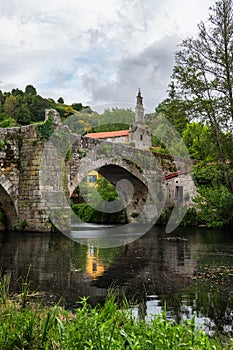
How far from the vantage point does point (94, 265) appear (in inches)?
346

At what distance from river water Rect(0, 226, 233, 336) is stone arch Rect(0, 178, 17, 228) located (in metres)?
1.64

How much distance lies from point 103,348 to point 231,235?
43.1 ft

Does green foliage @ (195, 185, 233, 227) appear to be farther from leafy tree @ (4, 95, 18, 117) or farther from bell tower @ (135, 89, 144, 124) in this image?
leafy tree @ (4, 95, 18, 117)

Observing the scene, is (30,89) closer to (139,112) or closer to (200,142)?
(139,112)

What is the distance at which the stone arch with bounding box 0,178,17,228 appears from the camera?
14.7 m

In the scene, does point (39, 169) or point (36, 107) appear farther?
point (36, 107)

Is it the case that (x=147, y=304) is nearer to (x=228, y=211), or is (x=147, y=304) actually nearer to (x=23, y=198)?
(x=23, y=198)

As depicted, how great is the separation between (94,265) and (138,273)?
1.30m

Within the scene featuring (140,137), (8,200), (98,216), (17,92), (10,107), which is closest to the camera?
(8,200)

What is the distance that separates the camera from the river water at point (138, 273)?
535 cm

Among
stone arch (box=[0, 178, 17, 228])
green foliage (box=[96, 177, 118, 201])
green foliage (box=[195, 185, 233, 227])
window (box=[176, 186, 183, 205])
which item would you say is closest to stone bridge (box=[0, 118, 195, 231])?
stone arch (box=[0, 178, 17, 228])

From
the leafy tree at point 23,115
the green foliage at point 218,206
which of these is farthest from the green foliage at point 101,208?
the leafy tree at point 23,115

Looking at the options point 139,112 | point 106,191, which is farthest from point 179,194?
point 139,112

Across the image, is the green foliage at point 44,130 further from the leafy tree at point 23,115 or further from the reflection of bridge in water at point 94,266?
the leafy tree at point 23,115
